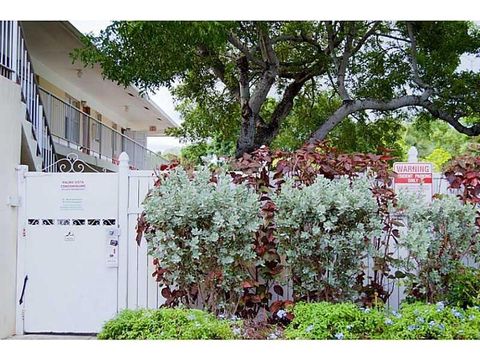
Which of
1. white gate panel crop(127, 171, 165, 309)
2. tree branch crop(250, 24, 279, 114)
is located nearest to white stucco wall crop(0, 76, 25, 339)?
white gate panel crop(127, 171, 165, 309)

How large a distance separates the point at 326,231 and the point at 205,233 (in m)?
1.08

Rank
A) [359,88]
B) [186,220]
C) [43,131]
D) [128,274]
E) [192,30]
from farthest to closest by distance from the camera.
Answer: [359,88], [43,131], [192,30], [128,274], [186,220]

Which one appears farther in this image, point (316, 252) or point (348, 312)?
point (316, 252)

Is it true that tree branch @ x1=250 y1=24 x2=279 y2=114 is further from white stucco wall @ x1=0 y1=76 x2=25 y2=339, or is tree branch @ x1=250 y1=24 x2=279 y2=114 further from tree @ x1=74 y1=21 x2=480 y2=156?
white stucco wall @ x1=0 y1=76 x2=25 y2=339

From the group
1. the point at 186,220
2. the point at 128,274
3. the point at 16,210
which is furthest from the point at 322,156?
the point at 16,210

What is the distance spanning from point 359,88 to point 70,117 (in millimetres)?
6047

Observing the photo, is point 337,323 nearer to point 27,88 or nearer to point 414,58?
point 27,88

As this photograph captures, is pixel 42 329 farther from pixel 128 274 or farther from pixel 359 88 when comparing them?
pixel 359 88

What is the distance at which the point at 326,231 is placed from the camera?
5277 millimetres

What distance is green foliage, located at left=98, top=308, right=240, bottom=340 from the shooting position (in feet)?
15.5

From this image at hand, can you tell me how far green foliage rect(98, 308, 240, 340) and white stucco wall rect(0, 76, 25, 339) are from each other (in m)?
1.54

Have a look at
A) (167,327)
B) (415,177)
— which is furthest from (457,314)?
(167,327)

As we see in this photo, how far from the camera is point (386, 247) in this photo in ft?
18.4
